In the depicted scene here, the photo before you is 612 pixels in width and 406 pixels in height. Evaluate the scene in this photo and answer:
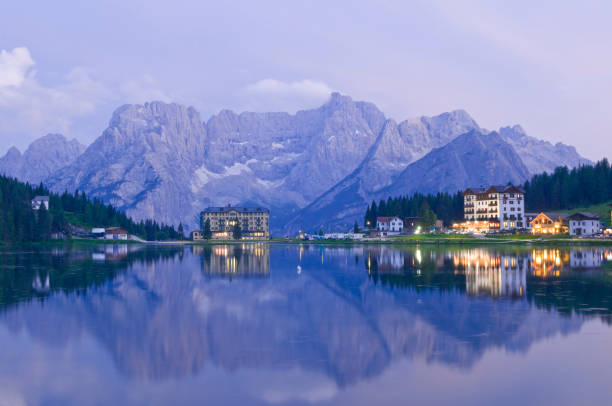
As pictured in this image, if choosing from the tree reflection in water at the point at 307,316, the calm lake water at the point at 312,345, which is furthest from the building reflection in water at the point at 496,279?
the calm lake water at the point at 312,345

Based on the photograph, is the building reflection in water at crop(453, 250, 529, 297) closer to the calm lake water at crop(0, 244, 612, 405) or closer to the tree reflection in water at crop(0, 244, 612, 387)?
the tree reflection in water at crop(0, 244, 612, 387)

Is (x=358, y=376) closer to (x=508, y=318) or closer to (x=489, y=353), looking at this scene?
(x=489, y=353)

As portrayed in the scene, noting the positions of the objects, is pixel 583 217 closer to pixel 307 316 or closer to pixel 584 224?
pixel 584 224

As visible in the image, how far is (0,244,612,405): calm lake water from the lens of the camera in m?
23.4

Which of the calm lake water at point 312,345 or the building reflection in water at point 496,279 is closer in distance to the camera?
the calm lake water at point 312,345

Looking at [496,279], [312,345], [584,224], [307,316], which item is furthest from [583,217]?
[312,345]

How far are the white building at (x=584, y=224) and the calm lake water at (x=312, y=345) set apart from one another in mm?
152275

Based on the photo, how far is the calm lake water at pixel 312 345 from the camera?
23438 mm

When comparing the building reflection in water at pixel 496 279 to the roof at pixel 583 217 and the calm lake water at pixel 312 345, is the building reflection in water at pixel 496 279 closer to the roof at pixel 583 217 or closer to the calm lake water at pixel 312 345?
the calm lake water at pixel 312 345

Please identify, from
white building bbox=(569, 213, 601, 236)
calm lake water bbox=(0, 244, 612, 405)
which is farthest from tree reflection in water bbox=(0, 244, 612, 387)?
white building bbox=(569, 213, 601, 236)

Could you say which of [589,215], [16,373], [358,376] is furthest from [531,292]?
[589,215]

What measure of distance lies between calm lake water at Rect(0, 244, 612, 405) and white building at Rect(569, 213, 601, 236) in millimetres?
152275

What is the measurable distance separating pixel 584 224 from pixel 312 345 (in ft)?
624

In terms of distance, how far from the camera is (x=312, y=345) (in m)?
31.5
